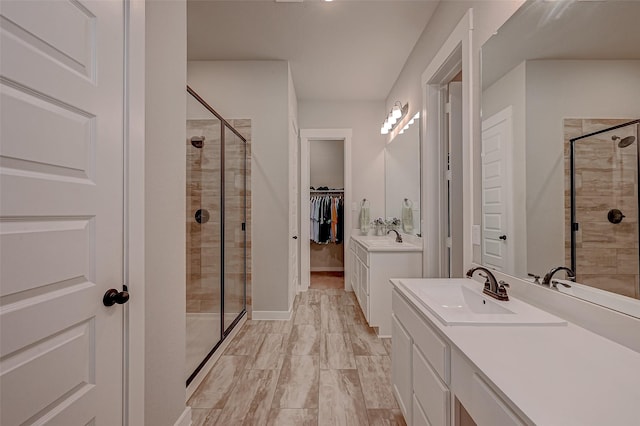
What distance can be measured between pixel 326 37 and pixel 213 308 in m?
2.71

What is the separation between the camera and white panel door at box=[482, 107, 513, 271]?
57.9 inches

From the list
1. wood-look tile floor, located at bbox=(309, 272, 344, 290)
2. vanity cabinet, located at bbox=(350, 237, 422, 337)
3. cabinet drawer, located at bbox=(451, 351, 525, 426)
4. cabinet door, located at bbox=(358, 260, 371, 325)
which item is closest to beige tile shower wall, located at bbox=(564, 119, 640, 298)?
cabinet drawer, located at bbox=(451, 351, 525, 426)

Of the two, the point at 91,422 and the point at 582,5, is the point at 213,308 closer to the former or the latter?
the point at 91,422

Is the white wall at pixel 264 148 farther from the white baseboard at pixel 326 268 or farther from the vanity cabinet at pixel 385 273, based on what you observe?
the white baseboard at pixel 326 268

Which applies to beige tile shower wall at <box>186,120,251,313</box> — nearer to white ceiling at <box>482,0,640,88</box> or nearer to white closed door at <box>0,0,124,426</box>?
white closed door at <box>0,0,124,426</box>

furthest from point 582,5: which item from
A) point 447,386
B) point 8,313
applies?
point 8,313

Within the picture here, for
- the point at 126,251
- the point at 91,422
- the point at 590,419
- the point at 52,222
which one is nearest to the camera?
the point at 590,419

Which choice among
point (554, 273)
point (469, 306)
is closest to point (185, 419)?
point (469, 306)

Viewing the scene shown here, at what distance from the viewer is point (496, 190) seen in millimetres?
1558

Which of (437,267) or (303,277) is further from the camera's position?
(303,277)

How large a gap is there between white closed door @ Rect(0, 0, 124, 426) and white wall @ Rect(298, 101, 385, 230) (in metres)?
Result: 3.65

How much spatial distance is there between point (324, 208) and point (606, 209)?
15.7 feet

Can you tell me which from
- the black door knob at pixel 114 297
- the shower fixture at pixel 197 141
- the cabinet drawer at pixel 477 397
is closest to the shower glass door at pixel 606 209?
the cabinet drawer at pixel 477 397

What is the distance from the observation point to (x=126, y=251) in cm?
108
